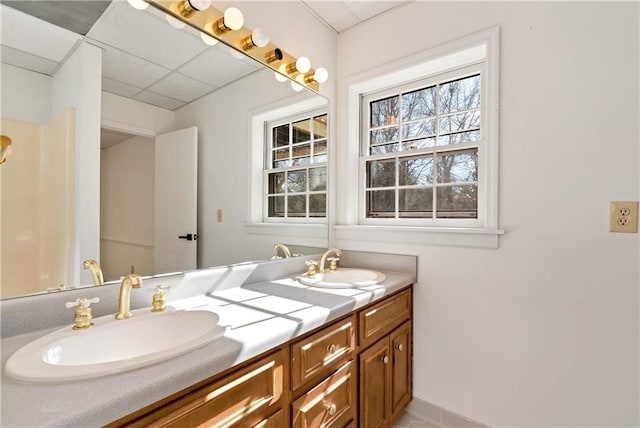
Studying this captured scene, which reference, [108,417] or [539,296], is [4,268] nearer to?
[108,417]

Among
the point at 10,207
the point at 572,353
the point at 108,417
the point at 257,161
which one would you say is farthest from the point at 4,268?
the point at 572,353

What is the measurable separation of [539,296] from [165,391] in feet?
5.04

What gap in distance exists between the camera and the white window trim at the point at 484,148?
150 centimetres

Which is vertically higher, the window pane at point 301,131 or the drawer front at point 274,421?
the window pane at point 301,131

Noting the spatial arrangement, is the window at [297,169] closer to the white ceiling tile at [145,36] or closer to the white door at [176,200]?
the white door at [176,200]

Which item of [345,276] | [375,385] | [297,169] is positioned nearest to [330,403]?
[375,385]

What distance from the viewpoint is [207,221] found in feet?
4.63

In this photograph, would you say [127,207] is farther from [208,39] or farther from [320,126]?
[320,126]

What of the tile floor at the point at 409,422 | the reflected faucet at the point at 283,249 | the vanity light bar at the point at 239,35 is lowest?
the tile floor at the point at 409,422

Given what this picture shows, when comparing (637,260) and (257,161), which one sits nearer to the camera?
Result: (637,260)

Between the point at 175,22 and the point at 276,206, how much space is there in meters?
0.94

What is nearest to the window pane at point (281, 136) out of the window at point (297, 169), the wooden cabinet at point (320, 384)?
the window at point (297, 169)

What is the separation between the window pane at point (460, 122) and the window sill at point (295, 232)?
94cm

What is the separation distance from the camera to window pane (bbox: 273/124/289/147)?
1.71 metres
